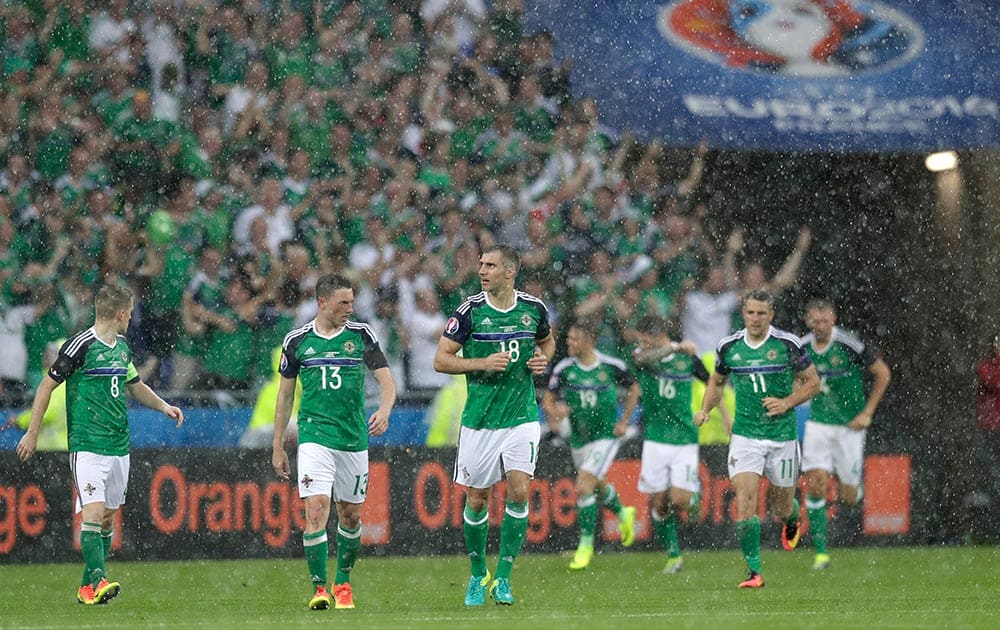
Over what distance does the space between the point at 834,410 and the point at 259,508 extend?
17.8 feet

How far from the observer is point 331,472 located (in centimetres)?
1104

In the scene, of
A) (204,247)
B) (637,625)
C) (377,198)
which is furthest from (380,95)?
(637,625)

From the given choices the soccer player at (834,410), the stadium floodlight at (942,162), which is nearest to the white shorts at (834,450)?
the soccer player at (834,410)

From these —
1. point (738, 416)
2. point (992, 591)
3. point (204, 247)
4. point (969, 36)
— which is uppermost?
point (969, 36)

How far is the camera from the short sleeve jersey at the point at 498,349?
11234 mm

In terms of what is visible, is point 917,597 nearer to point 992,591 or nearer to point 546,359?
point 992,591

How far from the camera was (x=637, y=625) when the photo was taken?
9.89 m

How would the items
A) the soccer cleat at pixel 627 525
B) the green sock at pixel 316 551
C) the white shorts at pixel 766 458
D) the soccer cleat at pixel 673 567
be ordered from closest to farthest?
the green sock at pixel 316 551 → the white shorts at pixel 766 458 → the soccer cleat at pixel 673 567 → the soccer cleat at pixel 627 525

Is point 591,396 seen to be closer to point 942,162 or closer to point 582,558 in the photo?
point 582,558

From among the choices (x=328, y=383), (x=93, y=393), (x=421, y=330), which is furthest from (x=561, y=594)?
(x=421, y=330)

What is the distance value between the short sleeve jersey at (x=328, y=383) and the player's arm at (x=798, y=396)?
3.54 meters

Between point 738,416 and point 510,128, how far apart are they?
5.33 meters

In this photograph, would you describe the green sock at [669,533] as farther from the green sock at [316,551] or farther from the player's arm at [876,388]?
the green sock at [316,551]

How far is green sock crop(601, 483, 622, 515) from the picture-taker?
16062 mm
